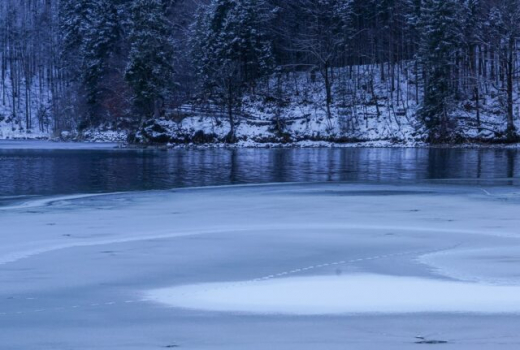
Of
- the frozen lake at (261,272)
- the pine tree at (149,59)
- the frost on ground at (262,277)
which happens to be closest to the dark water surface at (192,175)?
the frozen lake at (261,272)

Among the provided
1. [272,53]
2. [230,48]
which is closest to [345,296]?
[230,48]

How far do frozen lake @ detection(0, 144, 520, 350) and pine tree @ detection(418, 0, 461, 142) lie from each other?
3919 centimetres

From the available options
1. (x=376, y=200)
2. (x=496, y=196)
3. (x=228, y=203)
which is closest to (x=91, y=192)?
(x=228, y=203)

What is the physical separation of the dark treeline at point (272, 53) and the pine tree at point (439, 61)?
0.08 m

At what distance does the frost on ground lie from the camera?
584cm

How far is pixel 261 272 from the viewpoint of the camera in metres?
8.27

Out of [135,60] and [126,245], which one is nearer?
[126,245]

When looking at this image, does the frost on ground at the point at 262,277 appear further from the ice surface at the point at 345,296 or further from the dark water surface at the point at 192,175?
the dark water surface at the point at 192,175

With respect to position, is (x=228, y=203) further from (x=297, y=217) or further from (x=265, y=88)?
(x=265, y=88)

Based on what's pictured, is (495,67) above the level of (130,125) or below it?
above

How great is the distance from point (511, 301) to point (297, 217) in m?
6.74

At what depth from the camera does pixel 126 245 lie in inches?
401

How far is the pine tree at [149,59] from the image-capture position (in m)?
60.1

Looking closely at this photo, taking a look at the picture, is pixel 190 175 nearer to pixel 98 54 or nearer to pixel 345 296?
pixel 345 296
